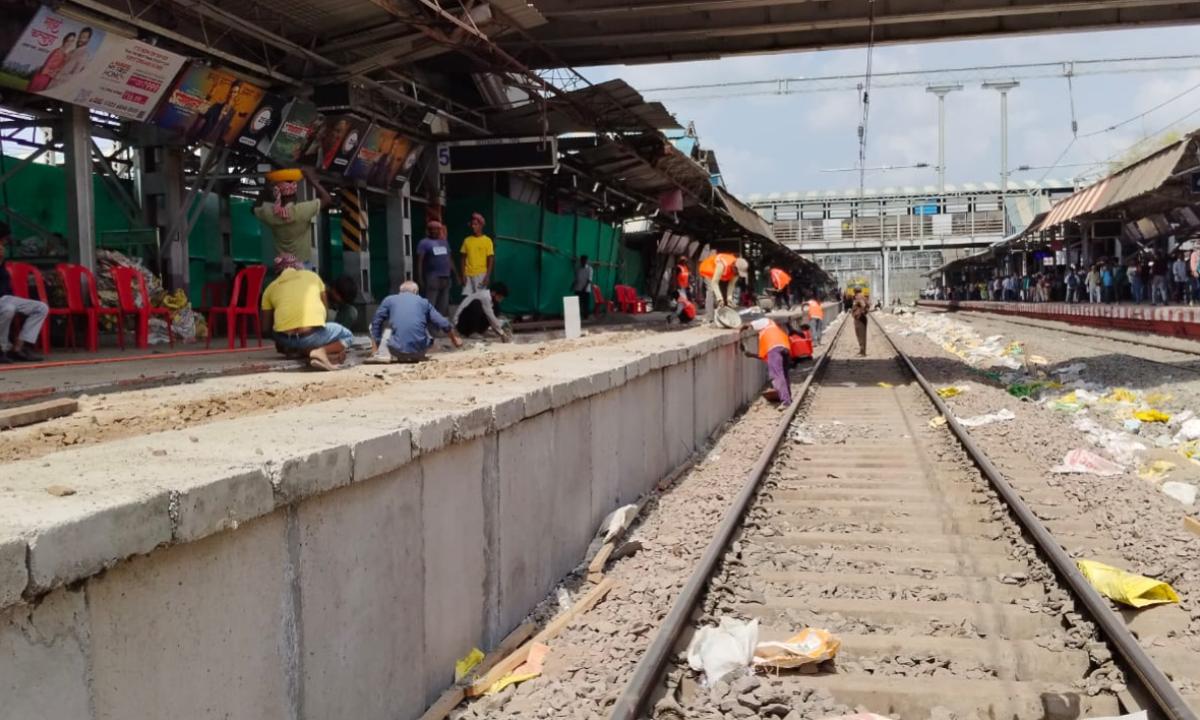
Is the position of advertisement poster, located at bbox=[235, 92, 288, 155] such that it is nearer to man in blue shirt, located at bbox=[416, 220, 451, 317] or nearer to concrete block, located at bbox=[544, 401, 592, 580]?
man in blue shirt, located at bbox=[416, 220, 451, 317]

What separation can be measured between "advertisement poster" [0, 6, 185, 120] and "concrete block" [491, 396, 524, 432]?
677cm

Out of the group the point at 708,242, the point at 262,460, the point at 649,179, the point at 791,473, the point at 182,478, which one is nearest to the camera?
the point at 182,478

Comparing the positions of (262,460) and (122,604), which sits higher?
(262,460)

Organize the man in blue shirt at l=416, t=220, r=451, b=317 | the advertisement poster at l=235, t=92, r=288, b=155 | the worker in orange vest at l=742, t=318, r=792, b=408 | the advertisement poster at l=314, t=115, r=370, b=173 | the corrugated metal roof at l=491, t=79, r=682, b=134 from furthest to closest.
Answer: the corrugated metal roof at l=491, t=79, r=682, b=134 → the worker in orange vest at l=742, t=318, r=792, b=408 → the man in blue shirt at l=416, t=220, r=451, b=317 → the advertisement poster at l=314, t=115, r=370, b=173 → the advertisement poster at l=235, t=92, r=288, b=155

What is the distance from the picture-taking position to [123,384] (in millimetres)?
7715

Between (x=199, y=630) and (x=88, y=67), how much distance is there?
29.8ft

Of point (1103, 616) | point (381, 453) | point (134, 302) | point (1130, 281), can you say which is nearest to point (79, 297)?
point (134, 302)

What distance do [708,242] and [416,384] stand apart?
35.3 meters

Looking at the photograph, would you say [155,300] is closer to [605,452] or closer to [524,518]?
[605,452]

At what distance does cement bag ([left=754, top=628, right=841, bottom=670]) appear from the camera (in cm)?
459

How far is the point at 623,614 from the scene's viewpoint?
5473mm

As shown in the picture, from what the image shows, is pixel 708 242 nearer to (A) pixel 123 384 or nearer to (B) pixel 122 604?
(A) pixel 123 384


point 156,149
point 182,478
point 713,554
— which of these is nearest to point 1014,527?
point 713,554

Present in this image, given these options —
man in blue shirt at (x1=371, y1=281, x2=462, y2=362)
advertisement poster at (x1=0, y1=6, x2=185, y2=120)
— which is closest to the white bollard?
man in blue shirt at (x1=371, y1=281, x2=462, y2=362)
